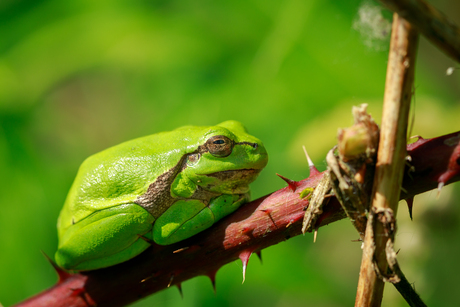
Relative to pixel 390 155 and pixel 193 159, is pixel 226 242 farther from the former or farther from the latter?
pixel 390 155

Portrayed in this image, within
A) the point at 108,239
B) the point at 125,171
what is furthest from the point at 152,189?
the point at 108,239

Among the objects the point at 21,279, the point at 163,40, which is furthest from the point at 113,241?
the point at 163,40

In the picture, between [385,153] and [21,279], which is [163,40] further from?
[385,153]

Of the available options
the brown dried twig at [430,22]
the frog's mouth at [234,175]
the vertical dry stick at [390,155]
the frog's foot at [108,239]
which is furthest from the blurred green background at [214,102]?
the brown dried twig at [430,22]

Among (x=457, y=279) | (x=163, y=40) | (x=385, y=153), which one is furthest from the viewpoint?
(x=163, y=40)

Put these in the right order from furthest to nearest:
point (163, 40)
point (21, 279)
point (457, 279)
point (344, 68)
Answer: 1. point (163, 40)
2. point (344, 68)
3. point (21, 279)
4. point (457, 279)

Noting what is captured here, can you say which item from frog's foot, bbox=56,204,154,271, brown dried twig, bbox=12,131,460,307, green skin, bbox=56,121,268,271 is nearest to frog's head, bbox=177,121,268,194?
green skin, bbox=56,121,268,271

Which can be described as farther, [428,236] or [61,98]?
[61,98]
